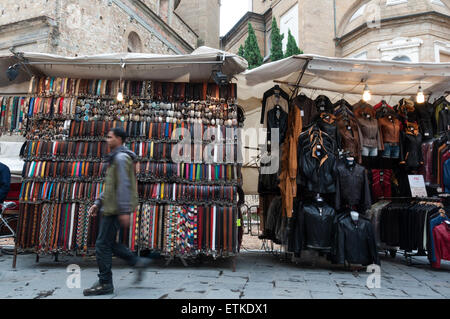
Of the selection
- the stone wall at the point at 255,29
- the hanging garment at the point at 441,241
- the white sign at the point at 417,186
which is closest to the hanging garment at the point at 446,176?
the white sign at the point at 417,186

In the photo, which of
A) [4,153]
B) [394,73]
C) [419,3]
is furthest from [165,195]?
[419,3]

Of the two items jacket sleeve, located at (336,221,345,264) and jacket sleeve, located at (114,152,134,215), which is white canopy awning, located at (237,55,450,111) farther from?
jacket sleeve, located at (114,152,134,215)

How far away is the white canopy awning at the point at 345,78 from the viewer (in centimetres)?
507

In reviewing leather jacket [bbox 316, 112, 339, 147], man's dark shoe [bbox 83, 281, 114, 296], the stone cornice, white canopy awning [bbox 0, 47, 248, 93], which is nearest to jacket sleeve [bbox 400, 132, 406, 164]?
leather jacket [bbox 316, 112, 339, 147]

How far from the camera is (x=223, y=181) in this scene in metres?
4.96

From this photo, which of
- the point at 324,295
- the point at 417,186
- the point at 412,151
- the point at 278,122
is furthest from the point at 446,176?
the point at 324,295

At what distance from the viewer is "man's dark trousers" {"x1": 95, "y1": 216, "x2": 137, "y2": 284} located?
3535 millimetres

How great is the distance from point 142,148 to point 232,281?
233cm

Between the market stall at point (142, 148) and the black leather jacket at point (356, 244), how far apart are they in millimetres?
1538

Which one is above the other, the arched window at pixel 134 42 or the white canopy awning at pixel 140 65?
the arched window at pixel 134 42

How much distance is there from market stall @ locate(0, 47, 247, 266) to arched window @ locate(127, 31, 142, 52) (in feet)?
39.0

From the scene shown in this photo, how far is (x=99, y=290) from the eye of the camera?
350 centimetres

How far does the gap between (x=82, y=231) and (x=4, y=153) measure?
16.7 feet

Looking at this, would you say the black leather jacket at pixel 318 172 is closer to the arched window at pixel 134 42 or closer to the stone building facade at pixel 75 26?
the stone building facade at pixel 75 26
